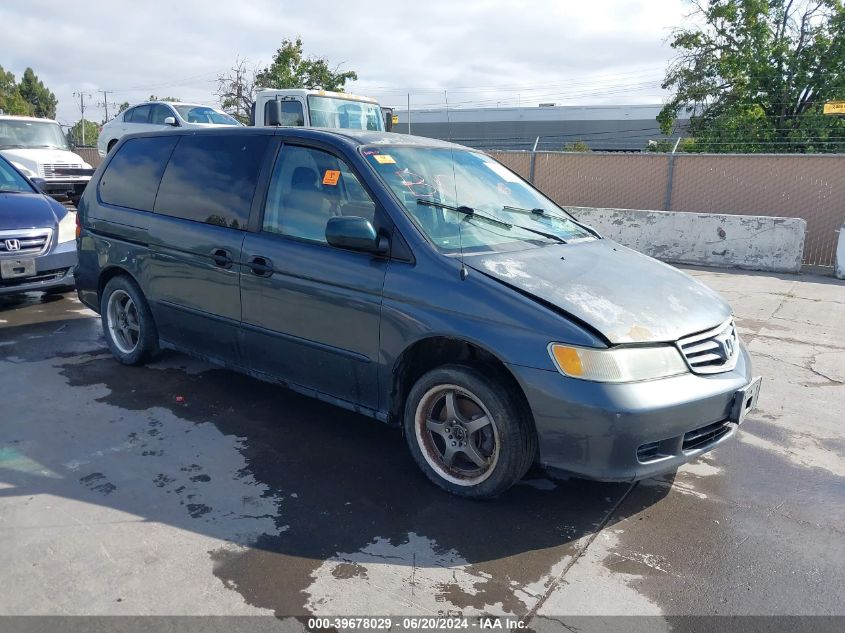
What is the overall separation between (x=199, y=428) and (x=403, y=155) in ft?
7.03

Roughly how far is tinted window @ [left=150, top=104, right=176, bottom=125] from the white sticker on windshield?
13.0 m

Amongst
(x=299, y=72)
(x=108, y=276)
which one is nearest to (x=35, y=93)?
(x=299, y=72)

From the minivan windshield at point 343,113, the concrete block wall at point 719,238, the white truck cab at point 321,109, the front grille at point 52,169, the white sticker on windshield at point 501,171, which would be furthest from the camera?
the front grille at point 52,169

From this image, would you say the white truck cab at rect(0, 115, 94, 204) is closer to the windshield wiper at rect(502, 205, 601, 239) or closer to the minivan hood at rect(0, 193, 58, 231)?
the minivan hood at rect(0, 193, 58, 231)

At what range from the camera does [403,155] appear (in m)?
4.30

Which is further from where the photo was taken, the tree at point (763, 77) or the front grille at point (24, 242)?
the tree at point (763, 77)

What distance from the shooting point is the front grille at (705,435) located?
3414 mm

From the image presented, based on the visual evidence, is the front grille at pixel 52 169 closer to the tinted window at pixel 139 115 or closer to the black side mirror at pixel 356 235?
the tinted window at pixel 139 115

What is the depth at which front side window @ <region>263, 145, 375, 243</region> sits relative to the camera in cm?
408

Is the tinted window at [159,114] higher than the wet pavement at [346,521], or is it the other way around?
the tinted window at [159,114]

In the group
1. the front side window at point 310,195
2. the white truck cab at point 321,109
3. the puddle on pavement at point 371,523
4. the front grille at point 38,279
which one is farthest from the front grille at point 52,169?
the front side window at point 310,195

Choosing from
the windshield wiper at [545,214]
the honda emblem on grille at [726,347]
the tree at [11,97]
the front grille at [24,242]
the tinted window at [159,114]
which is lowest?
the honda emblem on grille at [726,347]

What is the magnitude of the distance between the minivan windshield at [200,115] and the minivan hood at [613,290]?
44.1 ft

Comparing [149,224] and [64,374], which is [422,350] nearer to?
[149,224]
